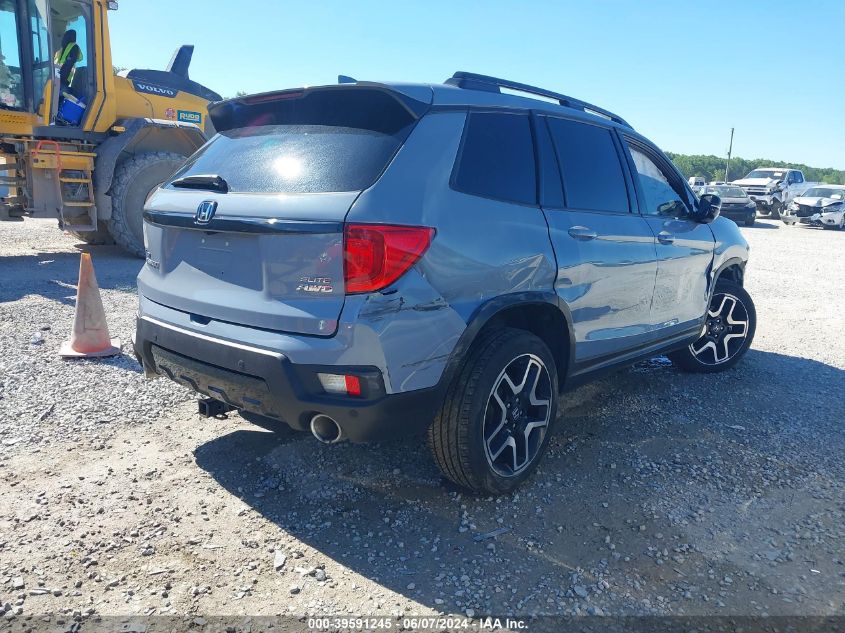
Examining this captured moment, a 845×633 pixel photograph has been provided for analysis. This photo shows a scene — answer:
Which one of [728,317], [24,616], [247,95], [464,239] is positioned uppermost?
[247,95]

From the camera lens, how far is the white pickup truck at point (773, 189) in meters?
28.3

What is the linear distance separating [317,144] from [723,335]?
407cm

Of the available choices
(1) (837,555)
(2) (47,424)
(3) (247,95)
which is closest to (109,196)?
(2) (47,424)

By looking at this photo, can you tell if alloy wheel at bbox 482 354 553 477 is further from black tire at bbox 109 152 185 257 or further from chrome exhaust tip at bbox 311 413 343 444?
black tire at bbox 109 152 185 257

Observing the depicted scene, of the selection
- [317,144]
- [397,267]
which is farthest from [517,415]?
[317,144]

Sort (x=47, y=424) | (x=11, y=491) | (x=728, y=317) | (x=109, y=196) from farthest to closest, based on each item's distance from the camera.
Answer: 1. (x=109, y=196)
2. (x=728, y=317)
3. (x=47, y=424)
4. (x=11, y=491)

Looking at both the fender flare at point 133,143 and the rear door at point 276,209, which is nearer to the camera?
the rear door at point 276,209

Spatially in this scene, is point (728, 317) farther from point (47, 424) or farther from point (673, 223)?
point (47, 424)

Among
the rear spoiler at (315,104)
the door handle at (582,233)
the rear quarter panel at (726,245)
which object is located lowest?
the rear quarter panel at (726,245)

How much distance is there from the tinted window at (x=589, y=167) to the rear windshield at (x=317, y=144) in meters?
1.16

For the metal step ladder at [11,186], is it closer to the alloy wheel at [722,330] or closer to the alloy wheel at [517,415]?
the alloy wheel at [517,415]

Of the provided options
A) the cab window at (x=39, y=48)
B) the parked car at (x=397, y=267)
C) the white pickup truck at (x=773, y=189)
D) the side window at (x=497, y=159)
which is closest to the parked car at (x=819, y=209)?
the white pickup truck at (x=773, y=189)

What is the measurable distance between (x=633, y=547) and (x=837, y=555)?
913mm

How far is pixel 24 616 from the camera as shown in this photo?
7.58 ft
